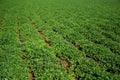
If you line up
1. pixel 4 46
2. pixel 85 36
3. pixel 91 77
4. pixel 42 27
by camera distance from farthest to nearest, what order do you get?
1. pixel 42 27
2. pixel 85 36
3. pixel 4 46
4. pixel 91 77

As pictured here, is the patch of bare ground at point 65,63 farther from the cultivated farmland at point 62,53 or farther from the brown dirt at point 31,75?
the brown dirt at point 31,75

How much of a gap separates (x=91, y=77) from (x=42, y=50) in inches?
186

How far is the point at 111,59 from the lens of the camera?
33.2 feet

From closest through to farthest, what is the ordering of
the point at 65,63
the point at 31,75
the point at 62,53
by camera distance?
1. the point at 31,75
2. the point at 65,63
3. the point at 62,53

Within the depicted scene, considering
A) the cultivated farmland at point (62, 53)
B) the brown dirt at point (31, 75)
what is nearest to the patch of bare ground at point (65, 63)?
the cultivated farmland at point (62, 53)

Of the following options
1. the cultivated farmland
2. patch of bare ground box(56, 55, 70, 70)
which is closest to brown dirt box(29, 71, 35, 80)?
the cultivated farmland

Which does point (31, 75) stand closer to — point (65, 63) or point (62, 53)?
point (65, 63)

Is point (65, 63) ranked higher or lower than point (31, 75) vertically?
higher

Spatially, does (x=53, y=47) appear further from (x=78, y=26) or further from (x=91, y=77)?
(x=78, y=26)

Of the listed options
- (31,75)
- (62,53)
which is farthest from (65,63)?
(31,75)

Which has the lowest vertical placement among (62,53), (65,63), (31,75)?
(31,75)

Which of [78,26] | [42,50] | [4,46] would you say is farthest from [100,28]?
[4,46]

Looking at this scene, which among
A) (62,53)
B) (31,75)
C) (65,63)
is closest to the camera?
(31,75)

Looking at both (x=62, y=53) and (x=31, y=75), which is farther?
(x=62, y=53)
